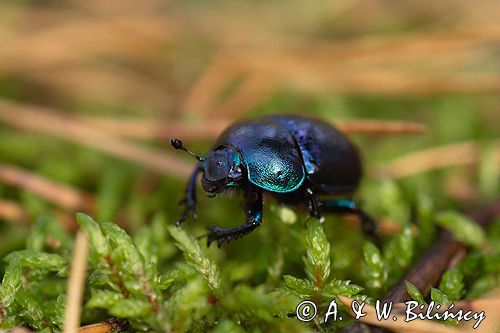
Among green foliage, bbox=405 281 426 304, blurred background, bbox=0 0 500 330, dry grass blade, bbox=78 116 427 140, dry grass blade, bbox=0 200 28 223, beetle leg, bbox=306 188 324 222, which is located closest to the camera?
green foliage, bbox=405 281 426 304

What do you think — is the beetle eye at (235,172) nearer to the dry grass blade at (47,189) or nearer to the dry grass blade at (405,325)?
the dry grass blade at (405,325)

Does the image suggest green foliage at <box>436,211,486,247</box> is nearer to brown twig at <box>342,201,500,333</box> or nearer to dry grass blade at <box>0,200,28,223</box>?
brown twig at <box>342,201,500,333</box>

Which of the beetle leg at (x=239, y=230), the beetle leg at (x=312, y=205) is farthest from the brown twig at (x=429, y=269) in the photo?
the beetle leg at (x=239, y=230)

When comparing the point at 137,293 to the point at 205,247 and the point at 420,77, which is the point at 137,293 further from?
the point at 420,77

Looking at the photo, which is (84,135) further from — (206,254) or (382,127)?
(382,127)

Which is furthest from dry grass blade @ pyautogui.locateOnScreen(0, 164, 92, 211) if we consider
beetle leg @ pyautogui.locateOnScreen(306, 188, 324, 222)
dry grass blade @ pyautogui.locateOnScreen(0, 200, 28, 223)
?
beetle leg @ pyautogui.locateOnScreen(306, 188, 324, 222)

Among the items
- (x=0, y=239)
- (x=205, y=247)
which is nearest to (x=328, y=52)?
(x=205, y=247)
